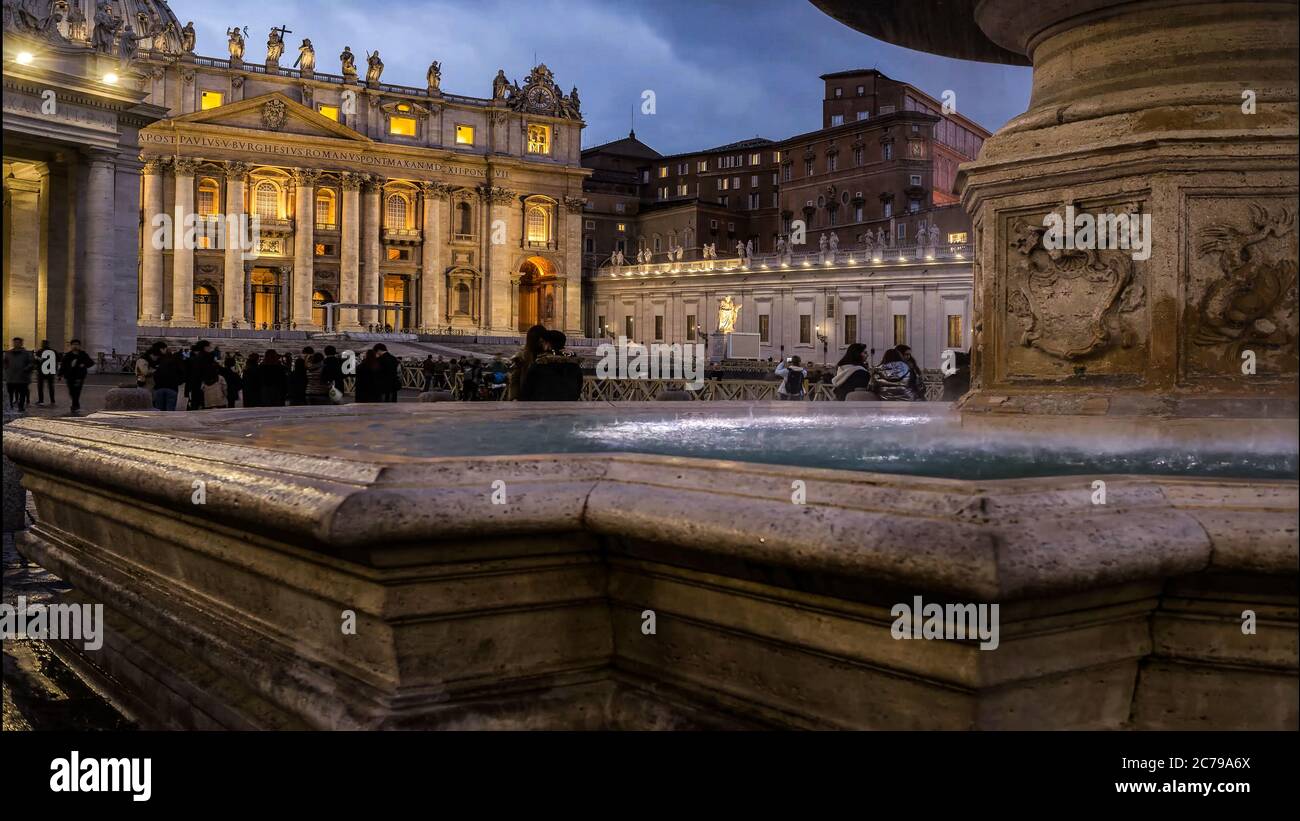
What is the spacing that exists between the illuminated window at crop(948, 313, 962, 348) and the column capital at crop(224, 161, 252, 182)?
38216 mm

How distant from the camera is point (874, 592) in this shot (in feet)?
6.41

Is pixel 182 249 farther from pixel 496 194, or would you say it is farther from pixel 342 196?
pixel 496 194

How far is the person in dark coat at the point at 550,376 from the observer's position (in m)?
7.55

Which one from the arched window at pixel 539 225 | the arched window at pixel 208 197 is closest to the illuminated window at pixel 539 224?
the arched window at pixel 539 225

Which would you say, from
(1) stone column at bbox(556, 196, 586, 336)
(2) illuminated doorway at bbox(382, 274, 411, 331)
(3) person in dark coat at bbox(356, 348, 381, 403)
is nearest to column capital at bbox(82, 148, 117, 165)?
(3) person in dark coat at bbox(356, 348, 381, 403)

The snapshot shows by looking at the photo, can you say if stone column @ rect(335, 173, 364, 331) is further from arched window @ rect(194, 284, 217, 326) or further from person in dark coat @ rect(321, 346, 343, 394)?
person in dark coat @ rect(321, 346, 343, 394)

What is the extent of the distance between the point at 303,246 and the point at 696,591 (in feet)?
200

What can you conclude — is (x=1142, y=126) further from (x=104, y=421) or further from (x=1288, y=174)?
(x=104, y=421)

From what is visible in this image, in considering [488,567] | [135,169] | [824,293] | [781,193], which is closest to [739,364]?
[824,293]

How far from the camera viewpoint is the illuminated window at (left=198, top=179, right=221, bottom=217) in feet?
188

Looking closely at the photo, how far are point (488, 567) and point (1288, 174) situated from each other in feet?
11.5

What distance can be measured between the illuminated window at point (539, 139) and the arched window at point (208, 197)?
19.2 meters

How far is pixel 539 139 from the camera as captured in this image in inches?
2660

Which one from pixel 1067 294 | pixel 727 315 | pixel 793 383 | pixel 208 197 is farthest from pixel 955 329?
pixel 1067 294
